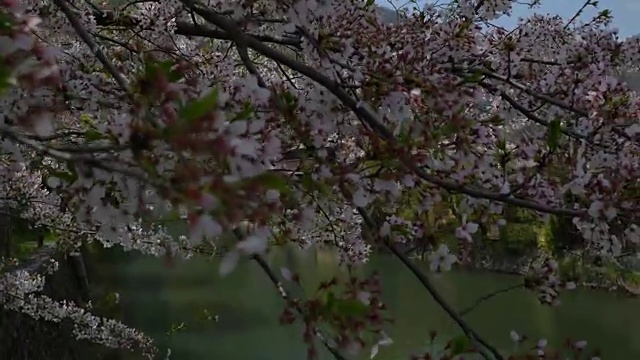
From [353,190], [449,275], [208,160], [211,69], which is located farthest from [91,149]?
[449,275]

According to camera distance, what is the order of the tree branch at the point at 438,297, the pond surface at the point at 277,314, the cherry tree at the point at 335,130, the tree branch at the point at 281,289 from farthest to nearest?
1. the pond surface at the point at 277,314
2. the tree branch at the point at 438,297
3. the tree branch at the point at 281,289
4. the cherry tree at the point at 335,130

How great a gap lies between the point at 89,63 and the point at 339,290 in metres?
1.16

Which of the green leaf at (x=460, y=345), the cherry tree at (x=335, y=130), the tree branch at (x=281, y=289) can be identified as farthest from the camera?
the green leaf at (x=460, y=345)

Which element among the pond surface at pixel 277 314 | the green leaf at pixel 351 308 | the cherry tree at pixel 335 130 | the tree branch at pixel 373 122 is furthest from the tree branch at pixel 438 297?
the pond surface at pixel 277 314

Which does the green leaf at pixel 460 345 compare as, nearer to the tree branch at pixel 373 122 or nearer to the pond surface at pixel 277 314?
the tree branch at pixel 373 122

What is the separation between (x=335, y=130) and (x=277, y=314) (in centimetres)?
Result: 581

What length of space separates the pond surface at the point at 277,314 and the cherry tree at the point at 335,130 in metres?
4.99

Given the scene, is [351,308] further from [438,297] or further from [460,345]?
[438,297]

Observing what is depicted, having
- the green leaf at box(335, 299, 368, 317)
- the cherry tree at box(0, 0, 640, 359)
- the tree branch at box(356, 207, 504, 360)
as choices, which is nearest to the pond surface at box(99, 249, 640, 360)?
the cherry tree at box(0, 0, 640, 359)

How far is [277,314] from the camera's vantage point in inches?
289

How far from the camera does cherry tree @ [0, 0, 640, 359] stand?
2.58ft

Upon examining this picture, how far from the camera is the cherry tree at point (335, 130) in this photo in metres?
0.79

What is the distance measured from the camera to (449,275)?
14.3m

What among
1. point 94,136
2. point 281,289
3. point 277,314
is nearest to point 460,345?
point 281,289
